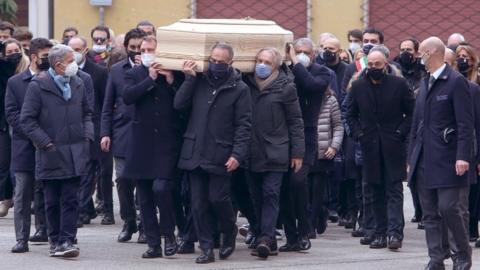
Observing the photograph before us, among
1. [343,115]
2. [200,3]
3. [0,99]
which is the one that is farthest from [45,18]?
[343,115]

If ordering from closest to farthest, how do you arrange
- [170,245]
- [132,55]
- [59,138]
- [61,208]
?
[59,138] → [61,208] → [170,245] → [132,55]

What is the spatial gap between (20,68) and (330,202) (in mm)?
3731

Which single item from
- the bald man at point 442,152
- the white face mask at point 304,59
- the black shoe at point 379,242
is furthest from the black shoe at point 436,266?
the white face mask at point 304,59

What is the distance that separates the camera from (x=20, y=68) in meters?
15.6

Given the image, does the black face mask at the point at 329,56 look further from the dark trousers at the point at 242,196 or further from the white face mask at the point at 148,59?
the white face mask at the point at 148,59

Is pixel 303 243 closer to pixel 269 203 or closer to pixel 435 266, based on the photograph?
pixel 269 203

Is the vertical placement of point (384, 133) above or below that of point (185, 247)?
above

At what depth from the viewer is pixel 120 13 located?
21.6 m

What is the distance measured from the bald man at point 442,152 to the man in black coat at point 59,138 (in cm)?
303

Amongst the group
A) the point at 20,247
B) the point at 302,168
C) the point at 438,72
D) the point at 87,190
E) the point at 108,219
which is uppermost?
the point at 438,72

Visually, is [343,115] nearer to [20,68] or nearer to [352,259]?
[352,259]

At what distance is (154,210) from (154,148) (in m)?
0.57

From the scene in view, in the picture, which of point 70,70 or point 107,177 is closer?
point 70,70

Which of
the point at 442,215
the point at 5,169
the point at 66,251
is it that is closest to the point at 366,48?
the point at 5,169
